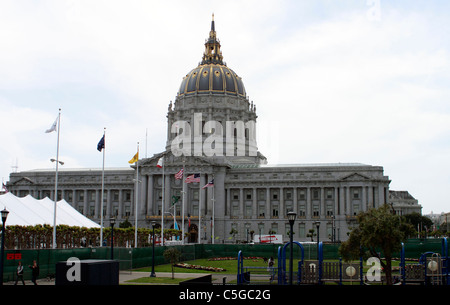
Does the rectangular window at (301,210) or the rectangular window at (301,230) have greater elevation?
the rectangular window at (301,210)

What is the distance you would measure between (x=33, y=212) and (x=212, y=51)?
4108 inches

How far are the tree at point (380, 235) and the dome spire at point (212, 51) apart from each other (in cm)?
12613

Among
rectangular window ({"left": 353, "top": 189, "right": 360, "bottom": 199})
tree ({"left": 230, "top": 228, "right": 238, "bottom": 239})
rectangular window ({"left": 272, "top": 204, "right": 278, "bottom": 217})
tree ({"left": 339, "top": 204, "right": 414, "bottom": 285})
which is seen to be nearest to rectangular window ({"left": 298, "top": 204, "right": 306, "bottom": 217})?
rectangular window ({"left": 272, "top": 204, "right": 278, "bottom": 217})

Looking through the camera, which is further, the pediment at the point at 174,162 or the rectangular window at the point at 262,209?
the rectangular window at the point at 262,209

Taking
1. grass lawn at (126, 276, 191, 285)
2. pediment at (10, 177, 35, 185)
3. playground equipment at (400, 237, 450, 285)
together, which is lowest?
grass lawn at (126, 276, 191, 285)

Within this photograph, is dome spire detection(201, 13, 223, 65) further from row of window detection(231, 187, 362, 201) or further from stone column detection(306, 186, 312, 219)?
stone column detection(306, 186, 312, 219)

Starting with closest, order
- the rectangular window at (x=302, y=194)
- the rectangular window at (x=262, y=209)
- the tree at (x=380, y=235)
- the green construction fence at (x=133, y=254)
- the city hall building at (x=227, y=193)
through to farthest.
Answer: the tree at (x=380, y=235)
the green construction fence at (x=133, y=254)
the city hall building at (x=227, y=193)
the rectangular window at (x=302, y=194)
the rectangular window at (x=262, y=209)

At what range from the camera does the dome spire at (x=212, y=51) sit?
6192 inches

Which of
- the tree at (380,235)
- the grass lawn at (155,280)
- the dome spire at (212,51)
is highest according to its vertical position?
the dome spire at (212,51)

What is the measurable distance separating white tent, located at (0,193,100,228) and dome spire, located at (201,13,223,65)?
8670 centimetres

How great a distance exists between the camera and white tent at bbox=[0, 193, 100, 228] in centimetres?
→ 6094

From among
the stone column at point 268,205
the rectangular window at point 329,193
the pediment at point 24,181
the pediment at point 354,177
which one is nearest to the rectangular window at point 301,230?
the stone column at point 268,205

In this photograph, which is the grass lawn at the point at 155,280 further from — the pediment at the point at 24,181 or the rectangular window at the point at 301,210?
the pediment at the point at 24,181

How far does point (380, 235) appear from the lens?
33000 mm
